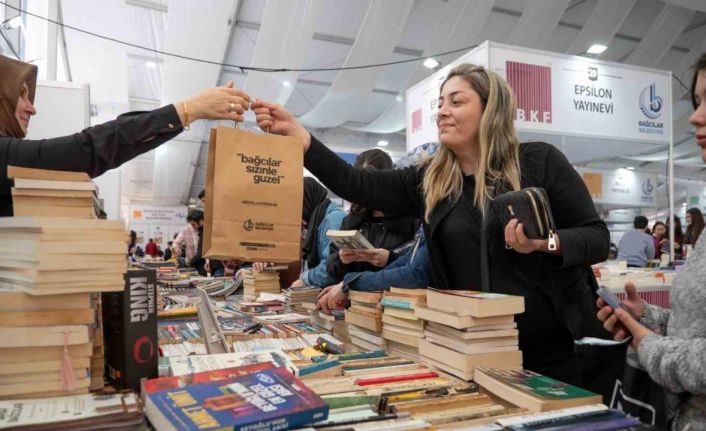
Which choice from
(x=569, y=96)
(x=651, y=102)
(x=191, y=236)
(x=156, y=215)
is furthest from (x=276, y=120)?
(x=156, y=215)

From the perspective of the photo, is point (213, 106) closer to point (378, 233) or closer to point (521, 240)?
point (521, 240)

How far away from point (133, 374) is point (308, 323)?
3.77 feet

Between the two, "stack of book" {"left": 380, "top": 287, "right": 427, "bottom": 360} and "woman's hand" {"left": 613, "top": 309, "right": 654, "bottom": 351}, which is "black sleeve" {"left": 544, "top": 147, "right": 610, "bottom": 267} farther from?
"stack of book" {"left": 380, "top": 287, "right": 427, "bottom": 360}

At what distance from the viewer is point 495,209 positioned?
140cm

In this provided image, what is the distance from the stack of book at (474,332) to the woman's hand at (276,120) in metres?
0.67

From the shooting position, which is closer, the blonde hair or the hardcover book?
the hardcover book

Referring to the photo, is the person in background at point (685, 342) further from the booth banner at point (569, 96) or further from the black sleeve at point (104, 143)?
the booth banner at point (569, 96)

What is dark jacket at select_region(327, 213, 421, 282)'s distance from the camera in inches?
88.0

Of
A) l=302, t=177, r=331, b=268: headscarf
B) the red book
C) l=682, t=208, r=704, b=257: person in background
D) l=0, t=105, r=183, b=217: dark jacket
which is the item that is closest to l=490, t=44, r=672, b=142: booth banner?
l=682, t=208, r=704, b=257: person in background

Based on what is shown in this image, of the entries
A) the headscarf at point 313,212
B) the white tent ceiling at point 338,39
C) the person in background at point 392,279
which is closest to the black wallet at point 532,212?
the person in background at point 392,279

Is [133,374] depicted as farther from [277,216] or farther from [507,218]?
[507,218]

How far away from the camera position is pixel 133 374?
108 cm

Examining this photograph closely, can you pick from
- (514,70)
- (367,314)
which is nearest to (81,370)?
(367,314)

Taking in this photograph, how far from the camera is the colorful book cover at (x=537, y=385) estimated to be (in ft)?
3.26
